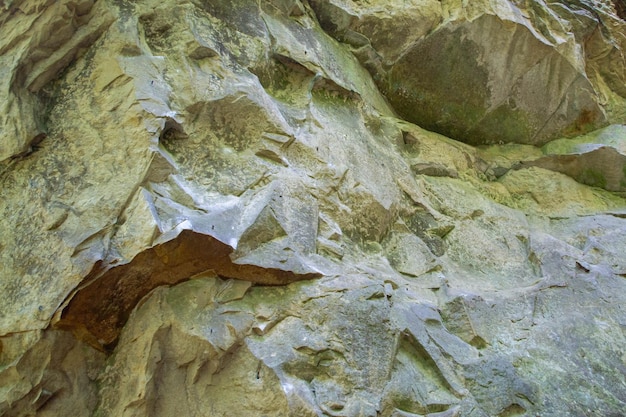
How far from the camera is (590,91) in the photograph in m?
6.54

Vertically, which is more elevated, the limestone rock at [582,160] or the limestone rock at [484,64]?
the limestone rock at [484,64]

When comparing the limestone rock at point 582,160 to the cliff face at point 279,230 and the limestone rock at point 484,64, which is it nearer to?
the limestone rock at point 484,64

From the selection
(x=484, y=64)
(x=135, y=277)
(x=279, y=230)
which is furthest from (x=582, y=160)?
(x=135, y=277)

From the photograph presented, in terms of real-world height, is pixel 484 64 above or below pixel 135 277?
above

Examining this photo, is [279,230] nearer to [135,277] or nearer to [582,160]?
[135,277]

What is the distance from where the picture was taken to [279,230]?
396 centimetres

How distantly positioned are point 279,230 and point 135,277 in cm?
100

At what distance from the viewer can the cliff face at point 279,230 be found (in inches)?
138

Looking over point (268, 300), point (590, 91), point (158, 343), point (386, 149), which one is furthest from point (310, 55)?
point (590, 91)

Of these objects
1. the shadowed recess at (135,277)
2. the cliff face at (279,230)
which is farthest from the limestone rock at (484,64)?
the shadowed recess at (135,277)

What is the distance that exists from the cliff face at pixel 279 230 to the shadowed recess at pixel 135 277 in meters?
0.01

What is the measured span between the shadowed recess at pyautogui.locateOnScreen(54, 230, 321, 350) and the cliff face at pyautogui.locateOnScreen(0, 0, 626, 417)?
0.04 ft

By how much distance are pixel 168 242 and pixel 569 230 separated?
4.20m

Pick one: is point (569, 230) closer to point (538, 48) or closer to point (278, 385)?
point (538, 48)
